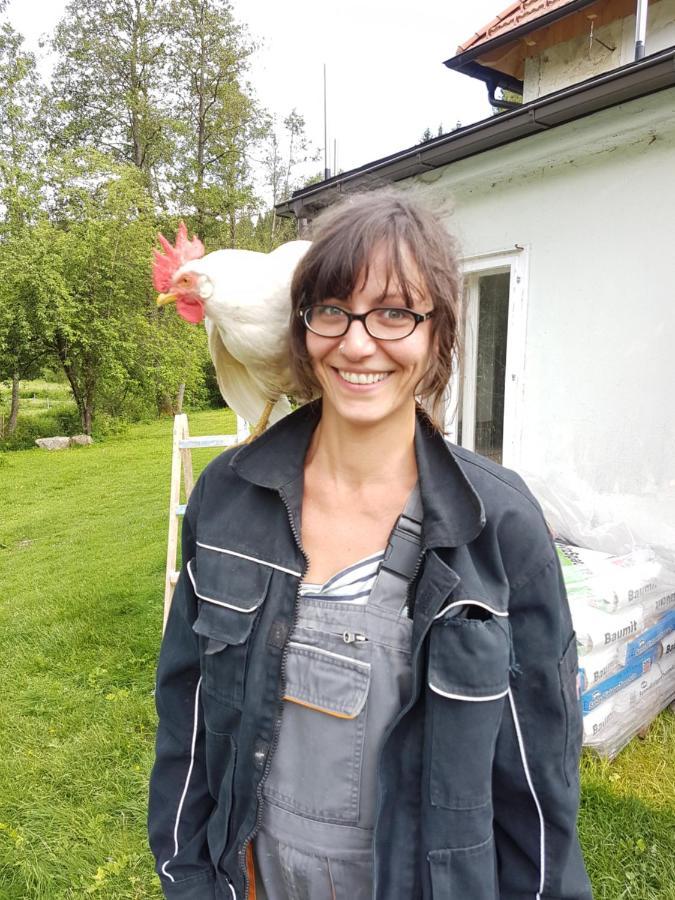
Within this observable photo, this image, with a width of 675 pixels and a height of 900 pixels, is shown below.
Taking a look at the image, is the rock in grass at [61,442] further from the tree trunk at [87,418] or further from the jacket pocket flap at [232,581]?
the jacket pocket flap at [232,581]

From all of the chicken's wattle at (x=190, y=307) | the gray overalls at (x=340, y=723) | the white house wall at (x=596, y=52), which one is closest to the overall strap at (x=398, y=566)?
the gray overalls at (x=340, y=723)

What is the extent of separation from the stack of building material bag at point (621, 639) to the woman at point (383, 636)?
1840 mm

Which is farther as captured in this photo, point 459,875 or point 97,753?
point 97,753

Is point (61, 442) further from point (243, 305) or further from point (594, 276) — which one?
point (243, 305)

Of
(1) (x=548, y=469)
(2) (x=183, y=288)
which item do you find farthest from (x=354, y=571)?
(1) (x=548, y=469)

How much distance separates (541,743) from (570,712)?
79 mm

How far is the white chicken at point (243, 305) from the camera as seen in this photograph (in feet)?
4.56

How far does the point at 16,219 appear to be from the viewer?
1485cm

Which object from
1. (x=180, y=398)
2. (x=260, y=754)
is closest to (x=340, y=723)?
(x=260, y=754)

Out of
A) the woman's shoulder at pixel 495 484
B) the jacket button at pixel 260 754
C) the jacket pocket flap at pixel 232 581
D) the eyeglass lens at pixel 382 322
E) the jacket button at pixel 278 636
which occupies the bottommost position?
the jacket button at pixel 260 754

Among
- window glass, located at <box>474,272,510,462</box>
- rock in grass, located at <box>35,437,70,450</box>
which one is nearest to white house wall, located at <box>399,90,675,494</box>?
window glass, located at <box>474,272,510,462</box>

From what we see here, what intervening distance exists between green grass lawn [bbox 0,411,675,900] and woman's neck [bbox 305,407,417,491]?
2.11 meters

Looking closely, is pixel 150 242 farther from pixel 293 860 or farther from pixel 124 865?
pixel 293 860

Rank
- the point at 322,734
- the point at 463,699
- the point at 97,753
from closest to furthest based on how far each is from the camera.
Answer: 1. the point at 463,699
2. the point at 322,734
3. the point at 97,753
